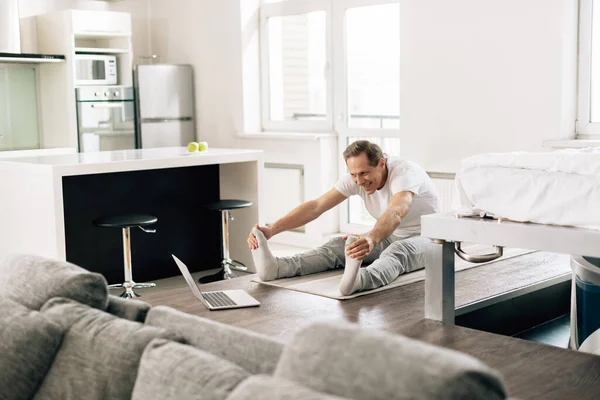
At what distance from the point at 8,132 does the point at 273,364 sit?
245 inches

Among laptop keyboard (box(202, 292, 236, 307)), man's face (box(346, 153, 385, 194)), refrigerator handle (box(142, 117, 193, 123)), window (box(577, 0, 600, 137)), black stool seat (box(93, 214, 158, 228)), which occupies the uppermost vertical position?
window (box(577, 0, 600, 137))

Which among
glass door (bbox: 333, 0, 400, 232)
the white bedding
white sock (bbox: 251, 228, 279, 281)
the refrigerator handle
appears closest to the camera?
the white bedding

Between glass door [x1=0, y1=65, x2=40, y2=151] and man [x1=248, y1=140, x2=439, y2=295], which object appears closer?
man [x1=248, y1=140, x2=439, y2=295]

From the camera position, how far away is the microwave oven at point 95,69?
7.53 m

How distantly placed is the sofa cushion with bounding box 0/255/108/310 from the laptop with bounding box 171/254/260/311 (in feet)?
3.29

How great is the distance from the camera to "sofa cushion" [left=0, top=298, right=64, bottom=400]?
83.5 inches

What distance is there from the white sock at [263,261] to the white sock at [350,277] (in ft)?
1.57

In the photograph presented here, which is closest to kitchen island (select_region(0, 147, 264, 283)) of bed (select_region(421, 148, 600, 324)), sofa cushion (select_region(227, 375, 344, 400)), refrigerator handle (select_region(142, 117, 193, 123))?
refrigerator handle (select_region(142, 117, 193, 123))

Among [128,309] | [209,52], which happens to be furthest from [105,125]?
[128,309]

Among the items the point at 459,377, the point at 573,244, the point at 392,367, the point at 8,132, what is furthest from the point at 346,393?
the point at 8,132

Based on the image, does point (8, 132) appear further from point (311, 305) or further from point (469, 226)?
point (469, 226)

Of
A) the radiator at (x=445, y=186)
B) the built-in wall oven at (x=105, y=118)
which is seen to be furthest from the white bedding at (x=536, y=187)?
the built-in wall oven at (x=105, y=118)

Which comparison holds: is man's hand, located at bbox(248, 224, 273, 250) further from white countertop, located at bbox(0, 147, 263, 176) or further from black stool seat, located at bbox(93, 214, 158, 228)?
white countertop, located at bbox(0, 147, 263, 176)

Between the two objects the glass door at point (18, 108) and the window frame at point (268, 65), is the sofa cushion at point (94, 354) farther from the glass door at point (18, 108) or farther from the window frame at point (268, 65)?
the glass door at point (18, 108)
